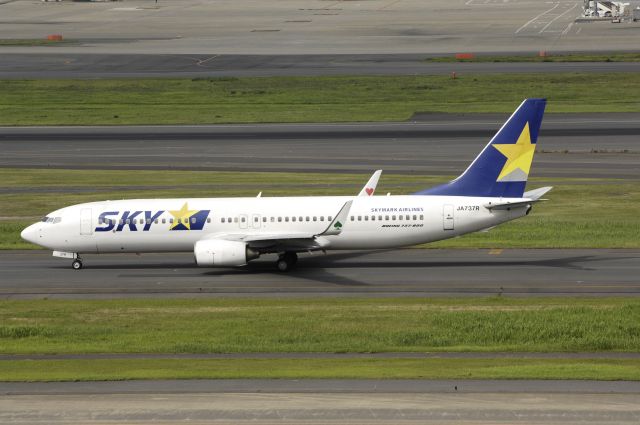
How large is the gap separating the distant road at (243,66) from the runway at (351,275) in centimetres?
6798

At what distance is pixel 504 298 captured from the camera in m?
46.3

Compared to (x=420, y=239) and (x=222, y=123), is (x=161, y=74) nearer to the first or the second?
(x=222, y=123)

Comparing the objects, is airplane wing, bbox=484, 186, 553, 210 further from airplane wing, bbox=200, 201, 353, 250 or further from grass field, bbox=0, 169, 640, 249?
airplane wing, bbox=200, 201, 353, 250

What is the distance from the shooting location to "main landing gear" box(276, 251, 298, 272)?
176ft

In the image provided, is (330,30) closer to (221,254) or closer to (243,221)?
(243,221)

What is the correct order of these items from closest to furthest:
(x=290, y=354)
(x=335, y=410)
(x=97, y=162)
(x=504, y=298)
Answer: (x=335, y=410)
(x=290, y=354)
(x=504, y=298)
(x=97, y=162)

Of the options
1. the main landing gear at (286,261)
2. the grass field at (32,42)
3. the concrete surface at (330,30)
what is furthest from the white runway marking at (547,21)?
the main landing gear at (286,261)

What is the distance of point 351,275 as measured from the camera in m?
52.3

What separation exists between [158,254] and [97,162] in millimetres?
29160

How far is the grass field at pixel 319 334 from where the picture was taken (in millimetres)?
35844

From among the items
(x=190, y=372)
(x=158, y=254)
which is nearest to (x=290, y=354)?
(x=190, y=372)

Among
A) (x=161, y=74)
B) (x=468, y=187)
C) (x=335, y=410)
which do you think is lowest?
(x=335, y=410)

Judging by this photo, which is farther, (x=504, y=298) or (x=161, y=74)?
(x=161, y=74)

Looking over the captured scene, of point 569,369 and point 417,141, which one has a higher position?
point 417,141
